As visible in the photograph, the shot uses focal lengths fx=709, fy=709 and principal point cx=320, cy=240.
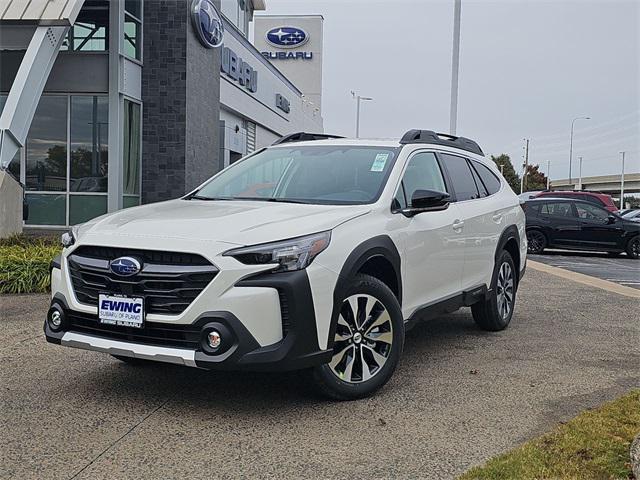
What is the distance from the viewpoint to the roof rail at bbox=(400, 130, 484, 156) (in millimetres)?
5855

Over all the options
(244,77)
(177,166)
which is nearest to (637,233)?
(177,166)

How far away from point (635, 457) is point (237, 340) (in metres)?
2.07

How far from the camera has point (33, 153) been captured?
53.4ft

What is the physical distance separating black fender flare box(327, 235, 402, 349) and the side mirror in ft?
1.39

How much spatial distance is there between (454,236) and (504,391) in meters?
1.41

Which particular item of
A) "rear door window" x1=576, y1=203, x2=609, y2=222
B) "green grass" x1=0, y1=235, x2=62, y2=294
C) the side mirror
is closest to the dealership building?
"green grass" x1=0, y1=235, x2=62, y2=294

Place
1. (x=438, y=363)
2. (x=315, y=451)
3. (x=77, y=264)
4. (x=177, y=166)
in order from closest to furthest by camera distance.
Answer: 1. (x=315, y=451)
2. (x=77, y=264)
3. (x=438, y=363)
4. (x=177, y=166)

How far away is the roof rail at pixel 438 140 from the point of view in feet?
19.2

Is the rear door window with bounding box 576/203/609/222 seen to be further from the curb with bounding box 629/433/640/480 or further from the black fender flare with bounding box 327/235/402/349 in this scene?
the curb with bounding box 629/433/640/480

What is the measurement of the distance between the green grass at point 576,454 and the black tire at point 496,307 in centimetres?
263

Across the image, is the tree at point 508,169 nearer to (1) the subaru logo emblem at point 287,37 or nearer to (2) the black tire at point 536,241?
(1) the subaru logo emblem at point 287,37

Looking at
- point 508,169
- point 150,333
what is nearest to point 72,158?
point 150,333

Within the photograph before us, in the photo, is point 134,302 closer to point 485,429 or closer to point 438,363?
point 485,429

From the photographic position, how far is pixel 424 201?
520cm
